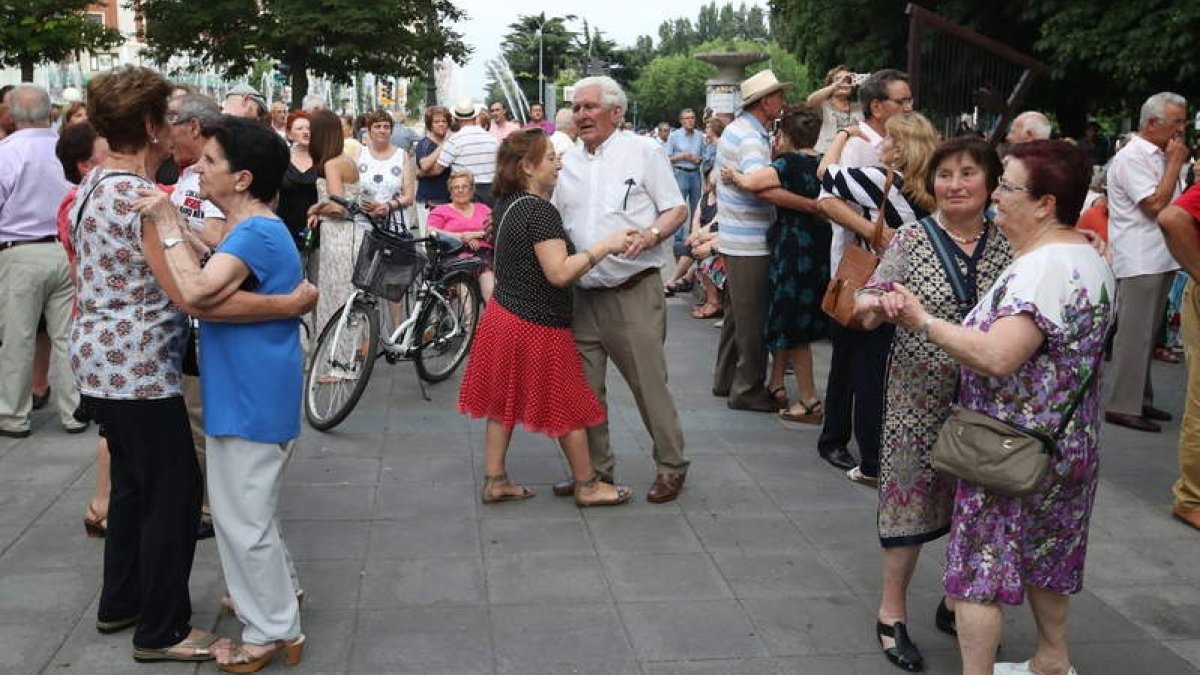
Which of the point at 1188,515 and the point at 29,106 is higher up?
Result: the point at 29,106

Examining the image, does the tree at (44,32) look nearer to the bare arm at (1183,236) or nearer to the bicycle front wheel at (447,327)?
the bicycle front wheel at (447,327)

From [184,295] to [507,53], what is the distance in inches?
3961

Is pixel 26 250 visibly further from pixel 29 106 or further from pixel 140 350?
pixel 140 350

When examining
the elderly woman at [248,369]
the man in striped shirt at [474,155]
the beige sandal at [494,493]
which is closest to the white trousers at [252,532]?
the elderly woman at [248,369]

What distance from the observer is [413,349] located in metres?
8.04

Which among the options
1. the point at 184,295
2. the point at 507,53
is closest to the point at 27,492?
the point at 184,295

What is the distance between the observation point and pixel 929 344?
13.1ft

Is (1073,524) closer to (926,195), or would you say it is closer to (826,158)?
(926,195)

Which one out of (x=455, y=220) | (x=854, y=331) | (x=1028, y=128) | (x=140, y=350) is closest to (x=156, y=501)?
(x=140, y=350)

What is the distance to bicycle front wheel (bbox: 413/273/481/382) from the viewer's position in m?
8.14

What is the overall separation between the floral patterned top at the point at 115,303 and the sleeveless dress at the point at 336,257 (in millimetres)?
4504

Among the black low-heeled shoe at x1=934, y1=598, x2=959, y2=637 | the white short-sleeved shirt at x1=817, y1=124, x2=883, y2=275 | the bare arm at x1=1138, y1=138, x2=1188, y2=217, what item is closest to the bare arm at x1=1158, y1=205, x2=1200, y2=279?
the white short-sleeved shirt at x1=817, y1=124, x2=883, y2=275

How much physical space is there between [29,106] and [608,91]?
3511 millimetres

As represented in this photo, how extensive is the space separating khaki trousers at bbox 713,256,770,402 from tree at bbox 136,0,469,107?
37455mm
